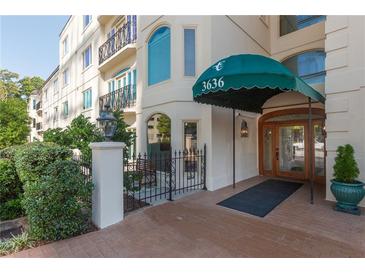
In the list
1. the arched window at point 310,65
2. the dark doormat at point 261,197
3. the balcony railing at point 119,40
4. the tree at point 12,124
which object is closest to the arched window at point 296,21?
the arched window at point 310,65

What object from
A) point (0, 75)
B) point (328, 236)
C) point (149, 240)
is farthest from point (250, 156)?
point (0, 75)

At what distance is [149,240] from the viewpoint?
397 cm

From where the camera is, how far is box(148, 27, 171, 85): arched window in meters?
8.29

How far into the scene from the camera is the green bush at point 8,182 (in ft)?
A: 17.9

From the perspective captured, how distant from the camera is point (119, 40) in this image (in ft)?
38.7

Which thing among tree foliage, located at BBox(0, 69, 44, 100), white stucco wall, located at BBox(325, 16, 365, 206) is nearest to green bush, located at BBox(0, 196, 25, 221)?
white stucco wall, located at BBox(325, 16, 365, 206)

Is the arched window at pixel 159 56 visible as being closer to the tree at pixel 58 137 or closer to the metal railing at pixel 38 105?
the tree at pixel 58 137

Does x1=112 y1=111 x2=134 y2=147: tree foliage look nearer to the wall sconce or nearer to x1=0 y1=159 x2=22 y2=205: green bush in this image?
x1=0 y1=159 x2=22 y2=205: green bush

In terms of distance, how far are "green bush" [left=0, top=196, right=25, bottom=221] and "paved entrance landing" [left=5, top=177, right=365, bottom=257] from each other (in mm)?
2480

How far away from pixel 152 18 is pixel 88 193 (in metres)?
7.67

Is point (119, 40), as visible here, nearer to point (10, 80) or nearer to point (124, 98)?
point (124, 98)

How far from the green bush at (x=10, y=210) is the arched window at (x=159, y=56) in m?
6.26

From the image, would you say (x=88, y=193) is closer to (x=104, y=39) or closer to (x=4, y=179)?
(x=4, y=179)

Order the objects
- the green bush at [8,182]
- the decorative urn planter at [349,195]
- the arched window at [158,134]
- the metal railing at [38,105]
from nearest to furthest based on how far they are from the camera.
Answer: the decorative urn planter at [349,195] < the green bush at [8,182] < the arched window at [158,134] < the metal railing at [38,105]
